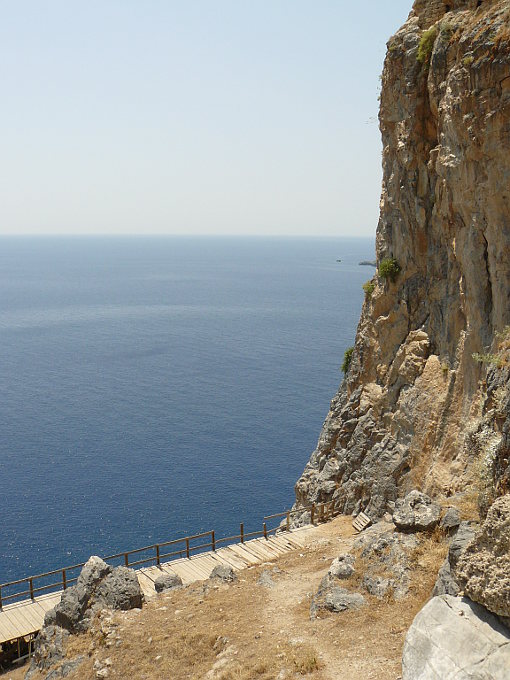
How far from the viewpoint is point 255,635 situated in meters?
20.0

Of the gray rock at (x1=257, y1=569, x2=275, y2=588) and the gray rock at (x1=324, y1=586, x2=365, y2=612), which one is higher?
the gray rock at (x1=324, y1=586, x2=365, y2=612)

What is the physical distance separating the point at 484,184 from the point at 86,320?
142010 millimetres

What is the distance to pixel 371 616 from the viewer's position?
62.2ft

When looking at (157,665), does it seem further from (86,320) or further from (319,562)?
(86,320)

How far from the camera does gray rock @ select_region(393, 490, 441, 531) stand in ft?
74.2

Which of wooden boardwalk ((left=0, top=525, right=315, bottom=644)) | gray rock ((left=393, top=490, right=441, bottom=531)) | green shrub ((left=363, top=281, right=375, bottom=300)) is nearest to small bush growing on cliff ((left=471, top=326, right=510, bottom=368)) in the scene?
gray rock ((left=393, top=490, right=441, bottom=531))

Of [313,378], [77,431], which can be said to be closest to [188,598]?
[77,431]

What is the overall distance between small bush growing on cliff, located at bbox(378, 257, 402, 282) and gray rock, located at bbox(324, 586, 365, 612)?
20.2 m

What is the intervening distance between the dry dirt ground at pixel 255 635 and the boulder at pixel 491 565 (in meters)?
3.94

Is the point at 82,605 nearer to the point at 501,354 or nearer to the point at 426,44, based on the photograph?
the point at 501,354

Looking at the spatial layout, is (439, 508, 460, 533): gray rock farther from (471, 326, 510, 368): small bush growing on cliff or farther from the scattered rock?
(471, 326, 510, 368): small bush growing on cliff

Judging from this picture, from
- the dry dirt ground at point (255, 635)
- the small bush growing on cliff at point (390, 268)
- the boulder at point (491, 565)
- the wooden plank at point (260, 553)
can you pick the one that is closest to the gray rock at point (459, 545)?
the boulder at point (491, 565)

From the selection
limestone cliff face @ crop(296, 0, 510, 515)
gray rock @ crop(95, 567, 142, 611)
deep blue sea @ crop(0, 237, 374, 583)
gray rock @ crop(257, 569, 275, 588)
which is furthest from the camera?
deep blue sea @ crop(0, 237, 374, 583)

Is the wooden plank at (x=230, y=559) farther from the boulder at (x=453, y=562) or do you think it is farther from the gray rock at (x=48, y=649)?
the boulder at (x=453, y=562)
